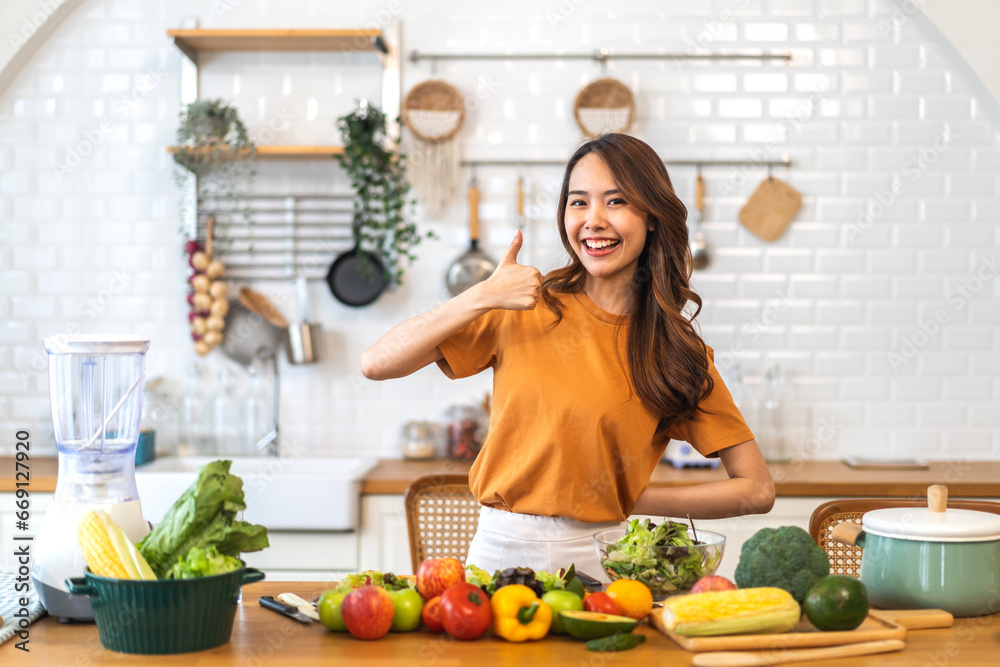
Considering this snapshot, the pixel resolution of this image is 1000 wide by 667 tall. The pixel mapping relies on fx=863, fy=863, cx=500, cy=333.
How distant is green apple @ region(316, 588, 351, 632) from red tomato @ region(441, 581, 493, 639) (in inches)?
6.2

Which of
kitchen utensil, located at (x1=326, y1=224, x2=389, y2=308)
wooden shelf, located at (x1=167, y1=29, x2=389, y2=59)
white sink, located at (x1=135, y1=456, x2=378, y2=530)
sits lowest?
white sink, located at (x1=135, y1=456, x2=378, y2=530)

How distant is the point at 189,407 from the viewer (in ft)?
11.5

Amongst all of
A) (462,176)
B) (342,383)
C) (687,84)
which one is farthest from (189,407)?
(687,84)

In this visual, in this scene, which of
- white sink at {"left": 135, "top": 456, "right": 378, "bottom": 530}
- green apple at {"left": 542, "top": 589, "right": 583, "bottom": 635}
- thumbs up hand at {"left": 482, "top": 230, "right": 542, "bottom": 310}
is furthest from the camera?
white sink at {"left": 135, "top": 456, "right": 378, "bottom": 530}

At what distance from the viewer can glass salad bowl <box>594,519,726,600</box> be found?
4.58ft

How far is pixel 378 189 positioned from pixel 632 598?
252cm

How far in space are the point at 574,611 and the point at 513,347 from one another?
72 cm

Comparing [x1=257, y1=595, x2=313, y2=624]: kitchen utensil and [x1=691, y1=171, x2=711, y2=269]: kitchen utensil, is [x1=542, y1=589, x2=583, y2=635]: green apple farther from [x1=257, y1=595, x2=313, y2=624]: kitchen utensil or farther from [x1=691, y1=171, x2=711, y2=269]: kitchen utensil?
[x1=691, y1=171, x2=711, y2=269]: kitchen utensil

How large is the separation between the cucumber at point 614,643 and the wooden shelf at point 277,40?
8.63 ft

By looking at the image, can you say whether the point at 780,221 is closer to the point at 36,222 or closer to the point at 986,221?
the point at 986,221

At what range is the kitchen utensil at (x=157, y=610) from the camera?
1.19m

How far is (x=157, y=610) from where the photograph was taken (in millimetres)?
1192

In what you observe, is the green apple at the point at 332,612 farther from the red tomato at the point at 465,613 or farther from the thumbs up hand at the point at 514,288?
the thumbs up hand at the point at 514,288

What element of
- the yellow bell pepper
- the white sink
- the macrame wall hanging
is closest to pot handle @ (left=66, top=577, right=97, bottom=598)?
the yellow bell pepper
